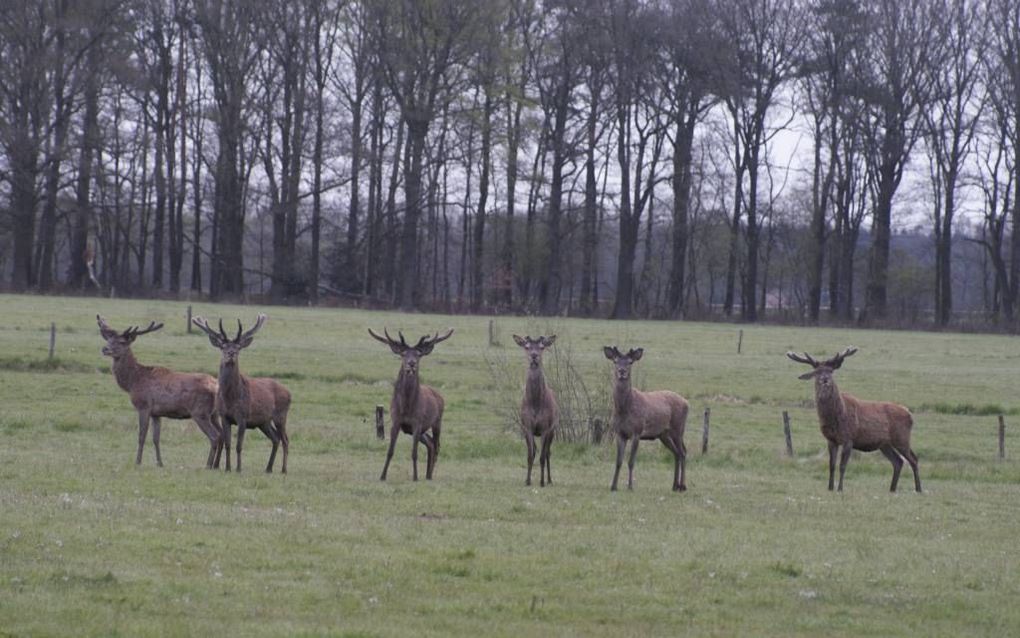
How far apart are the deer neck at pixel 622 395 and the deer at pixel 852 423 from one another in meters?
2.51

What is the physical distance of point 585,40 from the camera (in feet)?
232

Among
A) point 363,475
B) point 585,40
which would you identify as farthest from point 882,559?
point 585,40

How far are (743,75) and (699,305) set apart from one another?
578 inches

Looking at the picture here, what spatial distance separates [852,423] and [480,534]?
8.13 m

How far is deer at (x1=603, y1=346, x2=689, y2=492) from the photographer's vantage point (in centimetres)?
1977

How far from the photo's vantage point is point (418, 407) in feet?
65.3

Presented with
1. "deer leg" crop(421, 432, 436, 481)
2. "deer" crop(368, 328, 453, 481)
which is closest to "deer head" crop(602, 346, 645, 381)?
"deer" crop(368, 328, 453, 481)

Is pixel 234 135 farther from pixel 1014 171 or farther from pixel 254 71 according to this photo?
pixel 1014 171

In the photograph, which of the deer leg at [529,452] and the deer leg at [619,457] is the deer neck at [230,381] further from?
the deer leg at [619,457]

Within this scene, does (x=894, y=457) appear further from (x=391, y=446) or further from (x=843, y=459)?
(x=391, y=446)

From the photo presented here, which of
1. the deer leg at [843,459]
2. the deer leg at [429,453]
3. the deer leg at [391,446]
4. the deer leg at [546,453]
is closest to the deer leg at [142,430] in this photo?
the deer leg at [391,446]

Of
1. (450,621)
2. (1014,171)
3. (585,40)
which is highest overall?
(585,40)

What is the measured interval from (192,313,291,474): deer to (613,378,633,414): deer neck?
4.49 metres

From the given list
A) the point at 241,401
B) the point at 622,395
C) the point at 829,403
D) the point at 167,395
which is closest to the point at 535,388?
the point at 622,395
